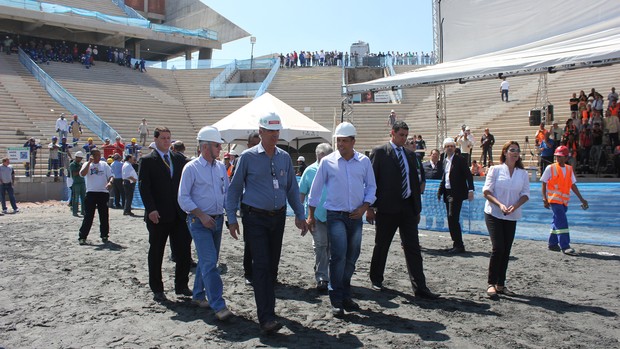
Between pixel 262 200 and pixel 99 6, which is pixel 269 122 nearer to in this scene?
pixel 262 200

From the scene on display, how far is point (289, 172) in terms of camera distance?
17.6 feet

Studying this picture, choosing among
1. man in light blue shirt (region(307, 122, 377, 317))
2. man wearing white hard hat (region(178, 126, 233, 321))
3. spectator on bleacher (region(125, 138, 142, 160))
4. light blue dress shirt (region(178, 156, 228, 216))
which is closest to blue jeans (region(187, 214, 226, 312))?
man wearing white hard hat (region(178, 126, 233, 321))

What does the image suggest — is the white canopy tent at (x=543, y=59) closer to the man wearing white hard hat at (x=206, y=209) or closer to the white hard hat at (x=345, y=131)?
the white hard hat at (x=345, y=131)

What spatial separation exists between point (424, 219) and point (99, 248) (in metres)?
6.89

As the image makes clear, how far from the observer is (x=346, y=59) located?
40.9 meters

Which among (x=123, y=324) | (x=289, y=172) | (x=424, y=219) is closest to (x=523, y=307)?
(x=289, y=172)

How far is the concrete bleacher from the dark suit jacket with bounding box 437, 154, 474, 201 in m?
47.5

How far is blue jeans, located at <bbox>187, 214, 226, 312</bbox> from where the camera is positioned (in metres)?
5.29

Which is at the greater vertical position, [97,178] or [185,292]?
[97,178]

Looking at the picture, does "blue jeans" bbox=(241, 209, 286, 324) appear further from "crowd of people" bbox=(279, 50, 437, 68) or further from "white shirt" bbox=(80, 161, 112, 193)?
"crowd of people" bbox=(279, 50, 437, 68)

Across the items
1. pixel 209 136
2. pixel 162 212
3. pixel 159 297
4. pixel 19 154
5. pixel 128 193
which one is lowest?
pixel 159 297

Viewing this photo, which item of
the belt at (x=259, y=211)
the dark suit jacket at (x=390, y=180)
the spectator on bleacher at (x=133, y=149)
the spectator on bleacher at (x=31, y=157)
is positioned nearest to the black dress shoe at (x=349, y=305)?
the dark suit jacket at (x=390, y=180)

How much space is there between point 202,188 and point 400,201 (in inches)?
84.3

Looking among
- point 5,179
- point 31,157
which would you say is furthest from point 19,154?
point 5,179
